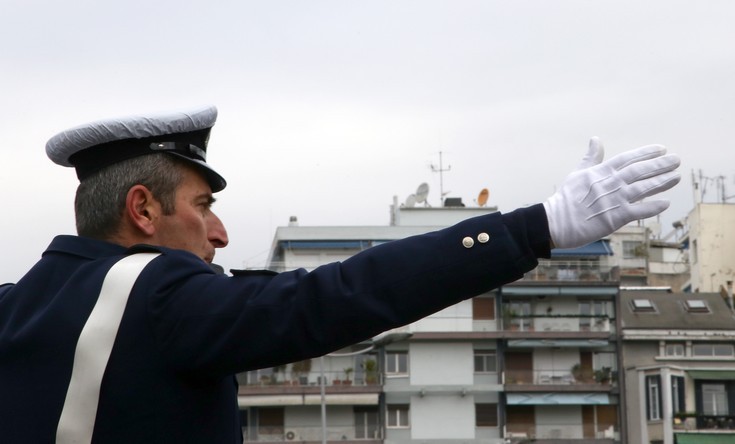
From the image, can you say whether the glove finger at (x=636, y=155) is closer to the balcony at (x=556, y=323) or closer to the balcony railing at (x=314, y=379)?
the balcony railing at (x=314, y=379)

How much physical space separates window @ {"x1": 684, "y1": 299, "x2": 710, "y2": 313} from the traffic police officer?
63.3 metres

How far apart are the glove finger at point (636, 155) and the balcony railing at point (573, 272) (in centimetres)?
6226

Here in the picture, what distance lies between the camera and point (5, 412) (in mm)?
3730

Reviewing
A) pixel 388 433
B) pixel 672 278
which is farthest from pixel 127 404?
pixel 672 278

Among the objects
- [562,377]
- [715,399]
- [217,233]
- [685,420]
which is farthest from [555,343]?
[217,233]

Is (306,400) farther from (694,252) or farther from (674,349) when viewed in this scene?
(694,252)

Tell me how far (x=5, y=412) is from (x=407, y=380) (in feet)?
203

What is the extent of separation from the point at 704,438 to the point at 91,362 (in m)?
62.4

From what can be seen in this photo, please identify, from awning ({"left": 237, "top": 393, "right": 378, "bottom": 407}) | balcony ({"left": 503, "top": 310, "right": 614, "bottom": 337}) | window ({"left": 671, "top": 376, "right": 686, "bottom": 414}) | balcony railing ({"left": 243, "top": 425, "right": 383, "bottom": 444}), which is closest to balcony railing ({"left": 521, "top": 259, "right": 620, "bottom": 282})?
balcony ({"left": 503, "top": 310, "right": 614, "bottom": 337})

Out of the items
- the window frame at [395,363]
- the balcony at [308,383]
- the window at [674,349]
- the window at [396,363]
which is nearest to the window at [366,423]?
the balcony at [308,383]

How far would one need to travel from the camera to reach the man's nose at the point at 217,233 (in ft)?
13.5

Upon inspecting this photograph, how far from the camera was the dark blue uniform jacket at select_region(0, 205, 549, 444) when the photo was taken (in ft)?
11.4

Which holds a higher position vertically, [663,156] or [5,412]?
[663,156]

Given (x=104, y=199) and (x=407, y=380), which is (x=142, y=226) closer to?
(x=104, y=199)
